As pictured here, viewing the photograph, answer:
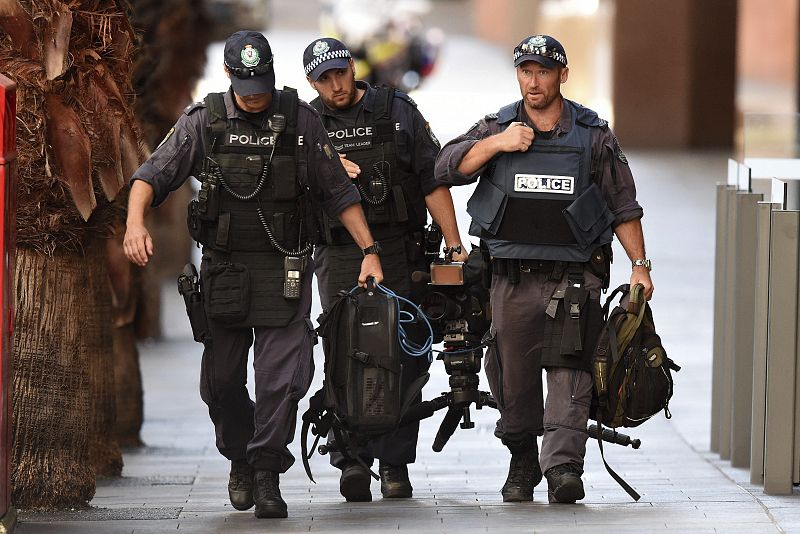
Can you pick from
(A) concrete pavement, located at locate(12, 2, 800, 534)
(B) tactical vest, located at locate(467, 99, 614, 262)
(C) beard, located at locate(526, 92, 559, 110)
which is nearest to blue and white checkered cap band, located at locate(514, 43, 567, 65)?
(C) beard, located at locate(526, 92, 559, 110)

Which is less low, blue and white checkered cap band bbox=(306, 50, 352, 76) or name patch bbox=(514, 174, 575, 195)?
blue and white checkered cap band bbox=(306, 50, 352, 76)

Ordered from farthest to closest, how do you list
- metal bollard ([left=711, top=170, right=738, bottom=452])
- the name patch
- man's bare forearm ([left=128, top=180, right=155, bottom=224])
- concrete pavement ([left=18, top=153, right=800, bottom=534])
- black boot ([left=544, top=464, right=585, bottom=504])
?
metal bollard ([left=711, top=170, right=738, bottom=452]), the name patch, black boot ([left=544, top=464, right=585, bottom=504]), man's bare forearm ([left=128, top=180, right=155, bottom=224]), concrete pavement ([left=18, top=153, right=800, bottom=534])

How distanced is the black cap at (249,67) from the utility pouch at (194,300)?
775 mm

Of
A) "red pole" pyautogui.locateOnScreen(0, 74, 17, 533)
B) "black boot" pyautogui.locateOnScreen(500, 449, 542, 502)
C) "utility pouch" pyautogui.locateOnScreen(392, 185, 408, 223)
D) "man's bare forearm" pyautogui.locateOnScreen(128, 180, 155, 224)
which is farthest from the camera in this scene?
"utility pouch" pyautogui.locateOnScreen(392, 185, 408, 223)

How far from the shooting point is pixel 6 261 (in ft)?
17.8

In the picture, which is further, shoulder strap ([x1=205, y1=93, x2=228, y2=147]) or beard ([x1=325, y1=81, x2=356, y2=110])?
beard ([x1=325, y1=81, x2=356, y2=110])

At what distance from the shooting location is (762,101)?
3581cm

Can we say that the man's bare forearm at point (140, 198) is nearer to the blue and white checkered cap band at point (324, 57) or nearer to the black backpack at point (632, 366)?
the blue and white checkered cap band at point (324, 57)

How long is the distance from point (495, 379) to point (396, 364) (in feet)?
1.97

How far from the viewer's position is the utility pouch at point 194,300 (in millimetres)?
6418

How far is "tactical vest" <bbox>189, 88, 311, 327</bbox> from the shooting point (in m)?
6.39

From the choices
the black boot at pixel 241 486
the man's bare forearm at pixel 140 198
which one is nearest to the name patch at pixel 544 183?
the man's bare forearm at pixel 140 198

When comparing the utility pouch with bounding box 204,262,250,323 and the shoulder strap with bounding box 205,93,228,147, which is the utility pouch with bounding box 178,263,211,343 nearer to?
the utility pouch with bounding box 204,262,250,323

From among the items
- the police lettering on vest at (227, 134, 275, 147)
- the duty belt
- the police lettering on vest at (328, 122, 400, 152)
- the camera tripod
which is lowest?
the camera tripod
